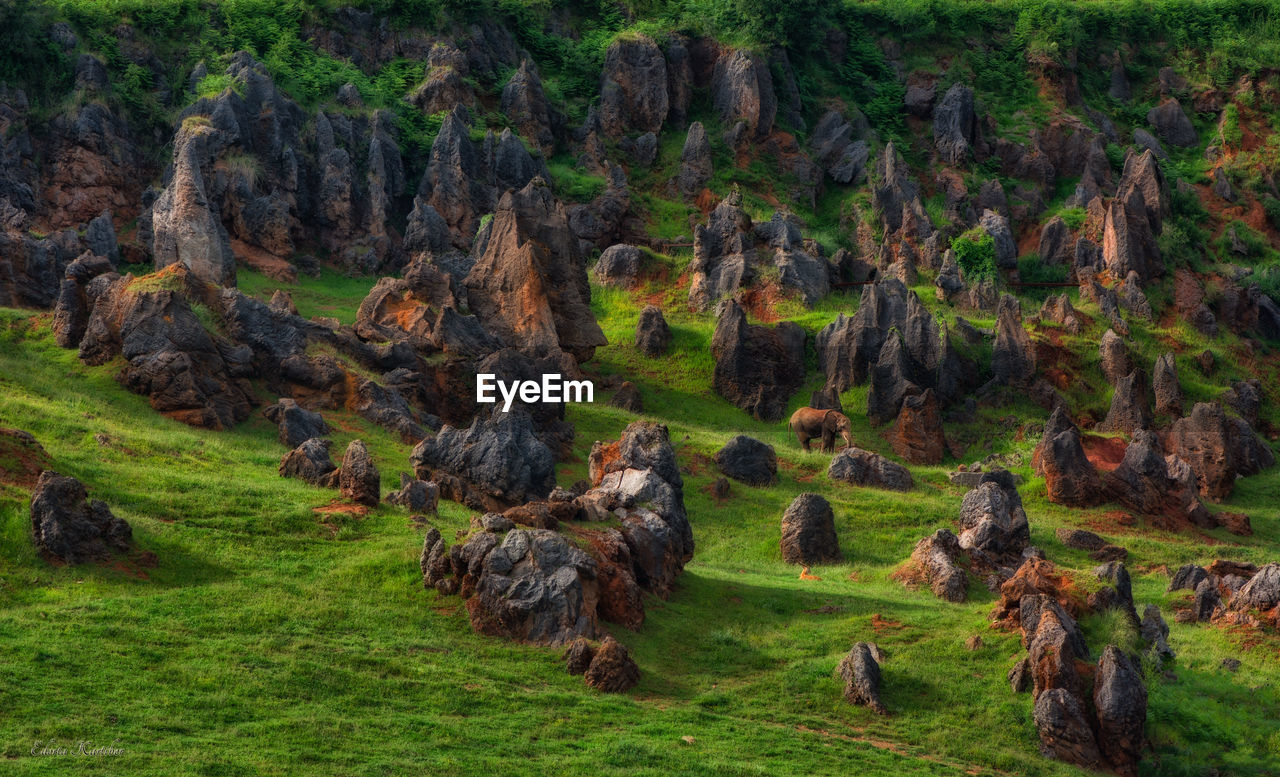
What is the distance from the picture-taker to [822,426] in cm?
4603

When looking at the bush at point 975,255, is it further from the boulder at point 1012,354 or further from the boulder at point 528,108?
the boulder at point 528,108

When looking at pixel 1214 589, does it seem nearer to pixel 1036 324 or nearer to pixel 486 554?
pixel 486 554

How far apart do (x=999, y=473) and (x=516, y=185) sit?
33070 millimetres

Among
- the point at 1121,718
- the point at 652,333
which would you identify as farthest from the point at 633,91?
the point at 1121,718

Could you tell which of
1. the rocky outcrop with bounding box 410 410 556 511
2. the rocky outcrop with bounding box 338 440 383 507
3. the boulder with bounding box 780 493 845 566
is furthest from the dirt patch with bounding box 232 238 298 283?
the boulder with bounding box 780 493 845 566

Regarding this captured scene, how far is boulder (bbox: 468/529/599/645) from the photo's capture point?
2453 centimetres

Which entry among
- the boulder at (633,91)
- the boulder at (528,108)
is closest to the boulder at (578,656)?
the boulder at (528,108)

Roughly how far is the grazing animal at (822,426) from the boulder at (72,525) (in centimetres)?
2528

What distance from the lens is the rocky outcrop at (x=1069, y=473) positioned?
41.3 metres

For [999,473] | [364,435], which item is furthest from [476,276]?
[999,473]

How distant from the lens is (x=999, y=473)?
132 ft

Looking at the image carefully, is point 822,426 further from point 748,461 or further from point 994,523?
point 994,523

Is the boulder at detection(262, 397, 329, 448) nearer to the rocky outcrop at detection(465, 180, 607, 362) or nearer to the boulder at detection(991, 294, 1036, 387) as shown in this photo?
the rocky outcrop at detection(465, 180, 607, 362)

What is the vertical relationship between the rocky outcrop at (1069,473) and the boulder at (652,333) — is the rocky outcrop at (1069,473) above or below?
Result: below
